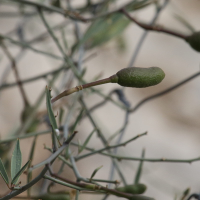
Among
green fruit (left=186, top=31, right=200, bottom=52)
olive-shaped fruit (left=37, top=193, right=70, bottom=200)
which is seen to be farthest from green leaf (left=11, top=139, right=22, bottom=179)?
green fruit (left=186, top=31, right=200, bottom=52)

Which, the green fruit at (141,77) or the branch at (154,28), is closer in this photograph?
the green fruit at (141,77)

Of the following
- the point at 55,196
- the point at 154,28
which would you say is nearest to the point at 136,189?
the point at 55,196

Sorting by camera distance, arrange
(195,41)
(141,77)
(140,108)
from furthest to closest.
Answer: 1. (140,108)
2. (195,41)
3. (141,77)

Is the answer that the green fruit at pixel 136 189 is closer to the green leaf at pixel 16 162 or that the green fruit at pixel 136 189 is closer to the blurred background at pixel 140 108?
the green leaf at pixel 16 162

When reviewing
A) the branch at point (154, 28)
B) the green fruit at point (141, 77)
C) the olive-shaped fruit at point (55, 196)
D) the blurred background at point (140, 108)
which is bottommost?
the olive-shaped fruit at point (55, 196)

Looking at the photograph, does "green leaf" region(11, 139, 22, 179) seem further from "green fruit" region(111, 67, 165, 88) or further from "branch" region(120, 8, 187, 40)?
"branch" region(120, 8, 187, 40)

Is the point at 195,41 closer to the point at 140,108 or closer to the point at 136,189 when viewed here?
the point at 136,189

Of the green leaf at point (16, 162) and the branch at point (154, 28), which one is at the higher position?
the branch at point (154, 28)

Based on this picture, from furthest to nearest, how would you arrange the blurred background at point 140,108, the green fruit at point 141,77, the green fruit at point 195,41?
the blurred background at point 140,108
the green fruit at point 195,41
the green fruit at point 141,77

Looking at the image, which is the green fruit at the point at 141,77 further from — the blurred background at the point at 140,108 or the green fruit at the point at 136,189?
the blurred background at the point at 140,108

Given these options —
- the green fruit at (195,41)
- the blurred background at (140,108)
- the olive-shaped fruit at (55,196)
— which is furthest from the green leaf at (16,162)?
the blurred background at (140,108)

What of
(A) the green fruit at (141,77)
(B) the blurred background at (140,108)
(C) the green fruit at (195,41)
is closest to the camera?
(A) the green fruit at (141,77)
